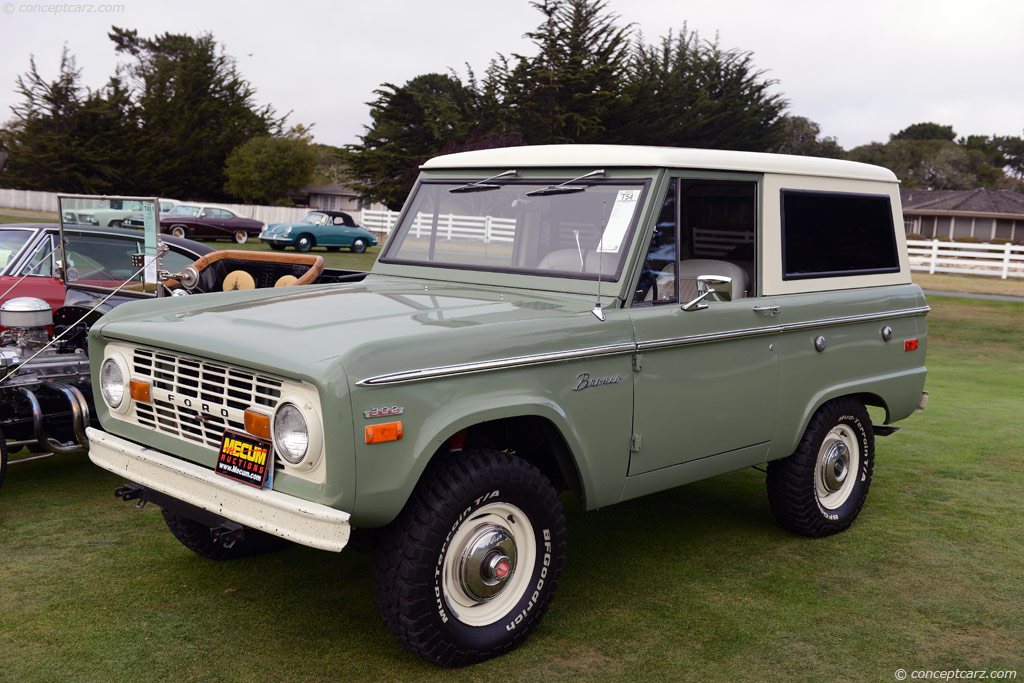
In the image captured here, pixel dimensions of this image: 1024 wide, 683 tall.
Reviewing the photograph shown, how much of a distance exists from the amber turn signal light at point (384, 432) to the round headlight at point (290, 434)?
0.77 ft

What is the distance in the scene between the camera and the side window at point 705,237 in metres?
4.41

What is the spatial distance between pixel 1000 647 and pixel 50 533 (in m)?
4.95

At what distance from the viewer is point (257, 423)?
11.1 feet

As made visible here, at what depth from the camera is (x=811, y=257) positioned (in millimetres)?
5230

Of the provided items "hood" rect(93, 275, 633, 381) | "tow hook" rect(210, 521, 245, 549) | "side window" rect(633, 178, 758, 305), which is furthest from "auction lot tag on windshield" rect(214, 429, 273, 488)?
"side window" rect(633, 178, 758, 305)

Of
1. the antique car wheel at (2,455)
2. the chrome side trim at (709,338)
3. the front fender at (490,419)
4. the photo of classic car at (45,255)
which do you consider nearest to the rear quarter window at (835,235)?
the chrome side trim at (709,338)

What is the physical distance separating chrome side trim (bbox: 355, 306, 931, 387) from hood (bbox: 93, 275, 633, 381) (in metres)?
0.02

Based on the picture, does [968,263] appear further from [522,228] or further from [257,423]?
[257,423]

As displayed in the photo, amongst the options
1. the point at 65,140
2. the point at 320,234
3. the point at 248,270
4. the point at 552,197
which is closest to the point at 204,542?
the point at 552,197

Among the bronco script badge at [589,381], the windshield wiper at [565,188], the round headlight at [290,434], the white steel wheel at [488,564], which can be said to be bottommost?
the white steel wheel at [488,564]

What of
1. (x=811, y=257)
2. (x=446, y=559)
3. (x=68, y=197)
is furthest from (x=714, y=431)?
(x=68, y=197)

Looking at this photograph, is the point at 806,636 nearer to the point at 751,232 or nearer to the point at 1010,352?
the point at 751,232

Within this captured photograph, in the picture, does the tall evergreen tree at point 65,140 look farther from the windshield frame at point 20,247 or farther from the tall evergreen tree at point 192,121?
the windshield frame at point 20,247

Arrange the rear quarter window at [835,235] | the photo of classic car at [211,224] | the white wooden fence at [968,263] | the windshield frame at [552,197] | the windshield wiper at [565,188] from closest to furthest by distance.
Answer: the windshield frame at [552,197] < the windshield wiper at [565,188] < the rear quarter window at [835,235] < the white wooden fence at [968,263] < the photo of classic car at [211,224]
